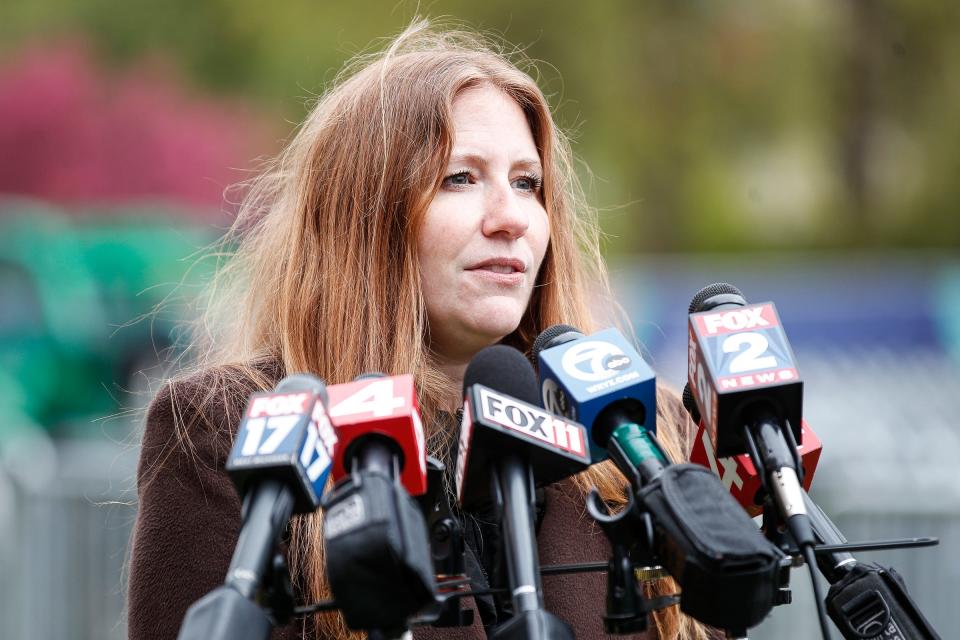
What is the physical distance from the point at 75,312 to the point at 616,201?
480 inches

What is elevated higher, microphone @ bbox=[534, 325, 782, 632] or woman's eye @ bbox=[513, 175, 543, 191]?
woman's eye @ bbox=[513, 175, 543, 191]

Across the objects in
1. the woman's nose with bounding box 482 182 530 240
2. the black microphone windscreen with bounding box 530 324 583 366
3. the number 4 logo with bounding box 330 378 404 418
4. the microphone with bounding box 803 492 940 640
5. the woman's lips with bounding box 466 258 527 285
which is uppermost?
the woman's nose with bounding box 482 182 530 240

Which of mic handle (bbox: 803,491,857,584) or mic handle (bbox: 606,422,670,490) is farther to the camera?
mic handle (bbox: 803,491,857,584)

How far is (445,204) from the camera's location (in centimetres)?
326

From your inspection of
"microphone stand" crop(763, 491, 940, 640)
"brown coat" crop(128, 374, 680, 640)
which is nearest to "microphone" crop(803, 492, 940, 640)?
"microphone stand" crop(763, 491, 940, 640)

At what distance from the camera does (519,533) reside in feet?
6.20

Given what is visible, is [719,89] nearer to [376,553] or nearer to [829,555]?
[829,555]

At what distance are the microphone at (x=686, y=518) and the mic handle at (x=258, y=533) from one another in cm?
45

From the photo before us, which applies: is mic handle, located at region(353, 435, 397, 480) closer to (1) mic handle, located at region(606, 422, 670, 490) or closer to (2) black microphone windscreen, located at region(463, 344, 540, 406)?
(2) black microphone windscreen, located at region(463, 344, 540, 406)

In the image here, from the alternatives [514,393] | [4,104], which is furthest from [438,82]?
[4,104]

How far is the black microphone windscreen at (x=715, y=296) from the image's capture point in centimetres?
228

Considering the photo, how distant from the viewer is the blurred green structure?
12672mm

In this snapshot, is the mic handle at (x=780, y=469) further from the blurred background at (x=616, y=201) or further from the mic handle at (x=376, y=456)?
the blurred background at (x=616, y=201)

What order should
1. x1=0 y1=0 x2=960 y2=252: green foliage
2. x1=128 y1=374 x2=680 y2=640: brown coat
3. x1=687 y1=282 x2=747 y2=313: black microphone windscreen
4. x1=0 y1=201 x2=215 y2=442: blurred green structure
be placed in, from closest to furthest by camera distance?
1. x1=687 y1=282 x2=747 y2=313: black microphone windscreen
2. x1=128 y1=374 x2=680 y2=640: brown coat
3. x1=0 y1=201 x2=215 y2=442: blurred green structure
4. x1=0 y1=0 x2=960 y2=252: green foliage
